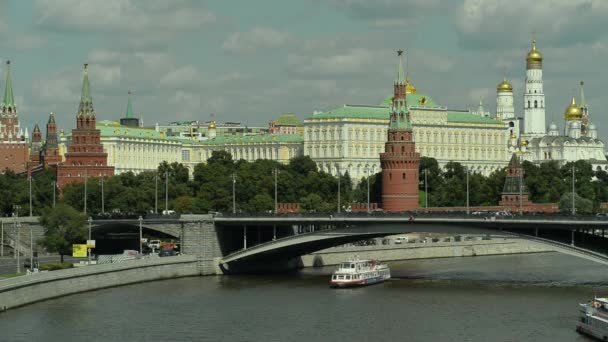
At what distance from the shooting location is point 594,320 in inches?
3108

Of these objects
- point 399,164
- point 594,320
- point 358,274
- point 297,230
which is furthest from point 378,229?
point 399,164

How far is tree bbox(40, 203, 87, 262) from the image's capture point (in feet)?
390

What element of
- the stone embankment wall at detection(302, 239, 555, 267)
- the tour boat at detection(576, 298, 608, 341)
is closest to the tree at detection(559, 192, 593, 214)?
the stone embankment wall at detection(302, 239, 555, 267)

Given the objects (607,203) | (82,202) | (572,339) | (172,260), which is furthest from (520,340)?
(607,203)

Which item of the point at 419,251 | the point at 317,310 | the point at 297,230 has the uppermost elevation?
the point at 297,230

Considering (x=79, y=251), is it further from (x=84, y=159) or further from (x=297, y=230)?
(x=84, y=159)

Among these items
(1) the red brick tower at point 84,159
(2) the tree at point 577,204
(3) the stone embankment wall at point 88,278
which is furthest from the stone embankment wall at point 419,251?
(1) the red brick tower at point 84,159

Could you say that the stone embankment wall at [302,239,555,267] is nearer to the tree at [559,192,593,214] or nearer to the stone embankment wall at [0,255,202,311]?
the tree at [559,192,593,214]

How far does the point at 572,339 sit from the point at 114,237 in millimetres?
66011

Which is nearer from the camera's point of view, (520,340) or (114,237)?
(520,340)

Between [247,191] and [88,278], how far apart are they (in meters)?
71.6

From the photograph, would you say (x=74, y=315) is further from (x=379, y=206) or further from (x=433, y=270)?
(x=379, y=206)

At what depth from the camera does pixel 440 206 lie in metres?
182

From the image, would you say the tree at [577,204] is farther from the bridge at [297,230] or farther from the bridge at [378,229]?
the bridge at [378,229]
